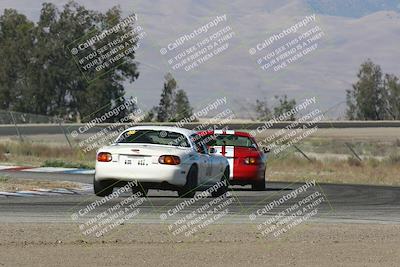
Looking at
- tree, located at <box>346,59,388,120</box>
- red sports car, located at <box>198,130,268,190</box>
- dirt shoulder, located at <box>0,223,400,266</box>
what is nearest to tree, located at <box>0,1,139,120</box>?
tree, located at <box>346,59,388,120</box>

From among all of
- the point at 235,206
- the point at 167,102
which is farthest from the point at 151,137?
the point at 167,102

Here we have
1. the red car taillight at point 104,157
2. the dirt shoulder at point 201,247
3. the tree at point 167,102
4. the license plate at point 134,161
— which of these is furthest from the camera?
the tree at point 167,102

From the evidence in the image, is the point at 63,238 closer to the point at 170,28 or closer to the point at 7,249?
the point at 7,249

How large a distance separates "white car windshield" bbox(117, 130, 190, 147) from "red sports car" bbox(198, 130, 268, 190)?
3.04 metres

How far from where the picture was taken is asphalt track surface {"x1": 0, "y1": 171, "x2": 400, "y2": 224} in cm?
1544

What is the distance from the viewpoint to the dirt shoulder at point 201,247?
10750 mm

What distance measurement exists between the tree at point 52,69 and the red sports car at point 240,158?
57321mm

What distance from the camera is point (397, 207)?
19047mm

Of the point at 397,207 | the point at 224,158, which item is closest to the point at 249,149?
the point at 224,158

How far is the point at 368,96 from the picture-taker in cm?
10231
